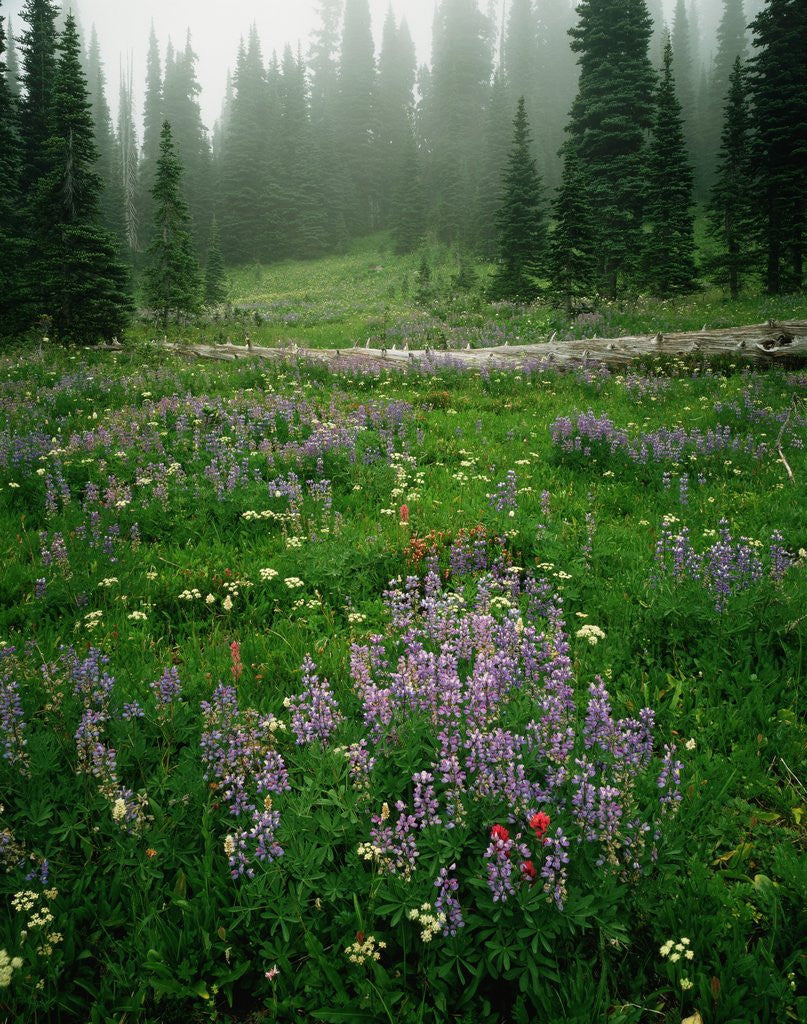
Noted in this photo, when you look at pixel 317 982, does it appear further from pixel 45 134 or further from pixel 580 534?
pixel 45 134

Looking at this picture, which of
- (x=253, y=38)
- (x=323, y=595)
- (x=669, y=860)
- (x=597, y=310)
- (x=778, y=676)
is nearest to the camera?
(x=669, y=860)

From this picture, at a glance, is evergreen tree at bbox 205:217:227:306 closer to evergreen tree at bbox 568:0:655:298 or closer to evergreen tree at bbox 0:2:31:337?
evergreen tree at bbox 0:2:31:337

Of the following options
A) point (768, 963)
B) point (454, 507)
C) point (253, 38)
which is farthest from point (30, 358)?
point (253, 38)

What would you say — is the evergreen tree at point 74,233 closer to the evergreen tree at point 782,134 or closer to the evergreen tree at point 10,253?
the evergreen tree at point 10,253

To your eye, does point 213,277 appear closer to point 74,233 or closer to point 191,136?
point 74,233

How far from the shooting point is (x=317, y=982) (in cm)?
209

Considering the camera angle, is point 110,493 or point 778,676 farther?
point 110,493

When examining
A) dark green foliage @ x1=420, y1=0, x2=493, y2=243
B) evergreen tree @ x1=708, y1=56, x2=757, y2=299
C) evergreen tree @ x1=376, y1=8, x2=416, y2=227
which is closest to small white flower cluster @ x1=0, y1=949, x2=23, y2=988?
evergreen tree @ x1=708, y1=56, x2=757, y2=299

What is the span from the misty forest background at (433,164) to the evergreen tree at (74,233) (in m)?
0.07

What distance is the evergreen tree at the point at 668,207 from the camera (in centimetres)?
2433

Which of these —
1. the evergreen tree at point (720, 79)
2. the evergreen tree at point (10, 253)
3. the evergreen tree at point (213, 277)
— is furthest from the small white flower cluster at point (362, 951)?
the evergreen tree at point (720, 79)

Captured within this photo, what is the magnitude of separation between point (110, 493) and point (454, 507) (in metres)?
4.01

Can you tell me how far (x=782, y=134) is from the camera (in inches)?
931

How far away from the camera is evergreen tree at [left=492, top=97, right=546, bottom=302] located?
91.8 feet
